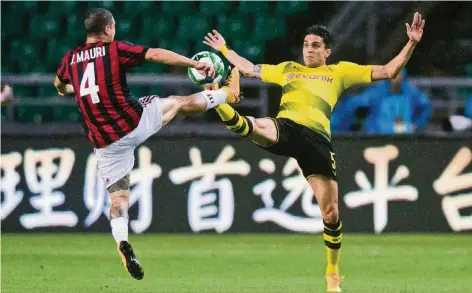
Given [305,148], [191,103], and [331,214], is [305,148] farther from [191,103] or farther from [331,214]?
[191,103]

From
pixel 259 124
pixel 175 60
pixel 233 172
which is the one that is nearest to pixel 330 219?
pixel 259 124

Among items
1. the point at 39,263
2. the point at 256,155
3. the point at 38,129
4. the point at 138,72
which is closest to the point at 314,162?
the point at 39,263

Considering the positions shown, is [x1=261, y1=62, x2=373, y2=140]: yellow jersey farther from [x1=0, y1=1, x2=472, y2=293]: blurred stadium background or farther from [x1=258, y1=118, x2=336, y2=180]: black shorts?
[x1=0, y1=1, x2=472, y2=293]: blurred stadium background

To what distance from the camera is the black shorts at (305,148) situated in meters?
9.03

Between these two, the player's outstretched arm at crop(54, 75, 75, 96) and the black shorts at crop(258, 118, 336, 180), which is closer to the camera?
the player's outstretched arm at crop(54, 75, 75, 96)

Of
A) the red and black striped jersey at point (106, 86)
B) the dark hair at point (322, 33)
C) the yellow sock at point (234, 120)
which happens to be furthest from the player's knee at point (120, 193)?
the dark hair at point (322, 33)

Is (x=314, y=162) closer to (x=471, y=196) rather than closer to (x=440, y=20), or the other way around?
(x=471, y=196)

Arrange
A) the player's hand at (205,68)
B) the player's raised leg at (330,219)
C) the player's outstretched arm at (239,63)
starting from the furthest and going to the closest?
1. the player's outstretched arm at (239,63)
2. the player's raised leg at (330,219)
3. the player's hand at (205,68)

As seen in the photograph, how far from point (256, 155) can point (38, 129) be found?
278cm

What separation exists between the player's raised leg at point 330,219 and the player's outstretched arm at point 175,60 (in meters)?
1.32

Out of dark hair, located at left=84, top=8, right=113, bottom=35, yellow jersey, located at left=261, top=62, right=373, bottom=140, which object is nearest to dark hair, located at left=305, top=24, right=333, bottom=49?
yellow jersey, located at left=261, top=62, right=373, bottom=140

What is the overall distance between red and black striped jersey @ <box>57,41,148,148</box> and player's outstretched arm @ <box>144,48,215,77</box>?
0.07 metres

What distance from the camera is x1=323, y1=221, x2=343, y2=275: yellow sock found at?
9.07 m

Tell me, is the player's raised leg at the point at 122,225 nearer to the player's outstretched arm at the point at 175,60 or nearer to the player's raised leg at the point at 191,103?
the player's raised leg at the point at 191,103
